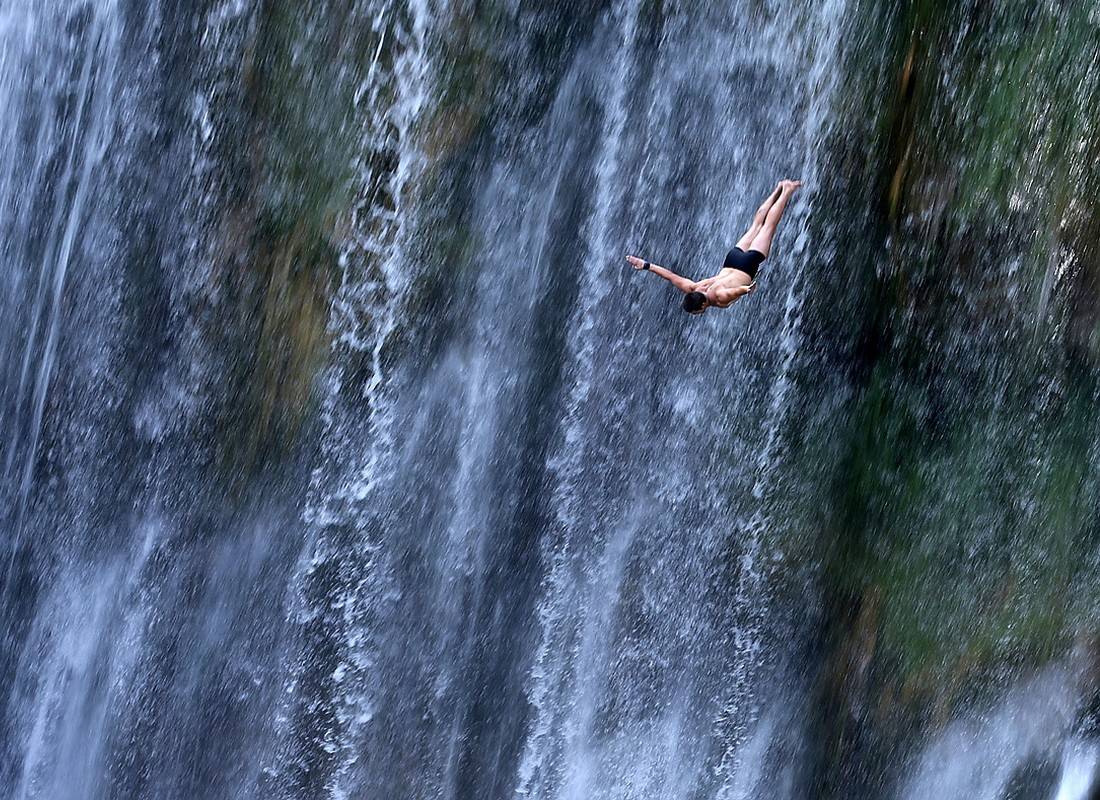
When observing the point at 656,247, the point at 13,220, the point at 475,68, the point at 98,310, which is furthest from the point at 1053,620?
the point at 13,220

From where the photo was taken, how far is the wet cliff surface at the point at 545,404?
6141 mm

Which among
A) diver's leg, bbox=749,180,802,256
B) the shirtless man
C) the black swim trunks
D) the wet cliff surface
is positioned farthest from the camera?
the wet cliff surface

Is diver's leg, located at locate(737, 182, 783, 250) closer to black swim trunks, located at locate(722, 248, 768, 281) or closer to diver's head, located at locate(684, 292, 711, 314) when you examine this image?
black swim trunks, located at locate(722, 248, 768, 281)

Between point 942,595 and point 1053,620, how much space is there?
2.28 ft

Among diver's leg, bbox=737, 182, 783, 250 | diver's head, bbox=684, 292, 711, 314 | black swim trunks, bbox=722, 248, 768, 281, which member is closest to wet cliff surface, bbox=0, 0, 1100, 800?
diver's leg, bbox=737, 182, 783, 250

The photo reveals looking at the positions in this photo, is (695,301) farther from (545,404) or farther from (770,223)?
(545,404)

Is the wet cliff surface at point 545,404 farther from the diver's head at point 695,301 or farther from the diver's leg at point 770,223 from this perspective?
the diver's head at point 695,301

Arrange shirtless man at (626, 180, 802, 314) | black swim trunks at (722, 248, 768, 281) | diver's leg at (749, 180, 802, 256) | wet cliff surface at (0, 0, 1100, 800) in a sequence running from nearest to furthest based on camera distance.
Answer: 1. shirtless man at (626, 180, 802, 314)
2. black swim trunks at (722, 248, 768, 281)
3. diver's leg at (749, 180, 802, 256)
4. wet cliff surface at (0, 0, 1100, 800)

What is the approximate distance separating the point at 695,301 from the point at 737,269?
0.39 metres

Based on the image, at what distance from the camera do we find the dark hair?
5.33 m

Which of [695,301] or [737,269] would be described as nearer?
[695,301]

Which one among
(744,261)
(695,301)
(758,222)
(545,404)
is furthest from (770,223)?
(545,404)

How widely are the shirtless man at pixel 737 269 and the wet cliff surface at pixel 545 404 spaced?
72cm

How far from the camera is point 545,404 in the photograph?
6.75m
